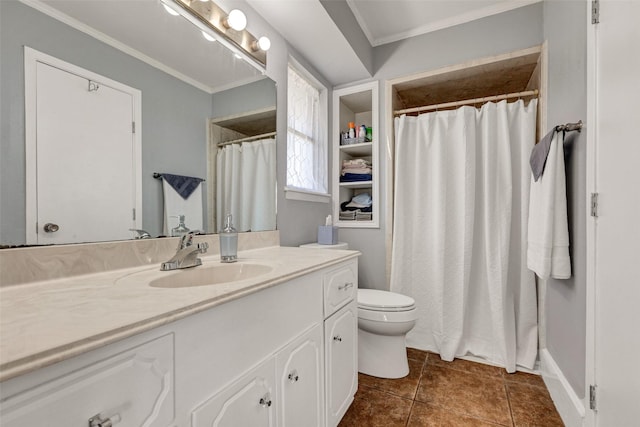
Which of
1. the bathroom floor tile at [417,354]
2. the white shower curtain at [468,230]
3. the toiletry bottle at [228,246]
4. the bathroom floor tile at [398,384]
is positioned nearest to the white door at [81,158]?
the toiletry bottle at [228,246]

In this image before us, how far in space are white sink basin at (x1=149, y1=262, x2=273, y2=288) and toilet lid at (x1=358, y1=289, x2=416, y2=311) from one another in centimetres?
89

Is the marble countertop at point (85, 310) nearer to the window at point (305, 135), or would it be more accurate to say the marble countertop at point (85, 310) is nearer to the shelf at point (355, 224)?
the window at point (305, 135)

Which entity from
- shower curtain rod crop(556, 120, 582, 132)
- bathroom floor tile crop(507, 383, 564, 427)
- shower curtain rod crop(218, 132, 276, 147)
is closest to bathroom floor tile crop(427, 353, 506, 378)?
bathroom floor tile crop(507, 383, 564, 427)

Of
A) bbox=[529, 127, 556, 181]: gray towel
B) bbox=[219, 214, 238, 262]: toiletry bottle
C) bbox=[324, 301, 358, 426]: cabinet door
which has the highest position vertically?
bbox=[529, 127, 556, 181]: gray towel

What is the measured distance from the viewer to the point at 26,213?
2.51ft

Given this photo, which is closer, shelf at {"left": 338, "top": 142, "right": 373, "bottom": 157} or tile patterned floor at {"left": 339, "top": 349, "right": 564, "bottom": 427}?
tile patterned floor at {"left": 339, "top": 349, "right": 564, "bottom": 427}

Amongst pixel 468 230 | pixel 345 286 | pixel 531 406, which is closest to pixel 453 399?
pixel 531 406

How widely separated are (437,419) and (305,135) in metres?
1.91

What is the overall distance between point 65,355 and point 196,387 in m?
0.29

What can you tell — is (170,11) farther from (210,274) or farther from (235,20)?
(210,274)

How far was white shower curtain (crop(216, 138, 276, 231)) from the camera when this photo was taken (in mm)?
1377

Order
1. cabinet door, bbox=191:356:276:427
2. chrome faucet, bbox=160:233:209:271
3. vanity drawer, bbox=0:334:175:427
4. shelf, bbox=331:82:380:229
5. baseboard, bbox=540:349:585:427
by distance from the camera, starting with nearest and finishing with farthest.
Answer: vanity drawer, bbox=0:334:175:427, cabinet door, bbox=191:356:276:427, chrome faucet, bbox=160:233:209:271, baseboard, bbox=540:349:585:427, shelf, bbox=331:82:380:229

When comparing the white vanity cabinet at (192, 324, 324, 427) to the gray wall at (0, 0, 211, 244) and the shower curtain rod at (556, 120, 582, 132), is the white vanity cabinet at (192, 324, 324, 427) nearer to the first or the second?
the gray wall at (0, 0, 211, 244)
